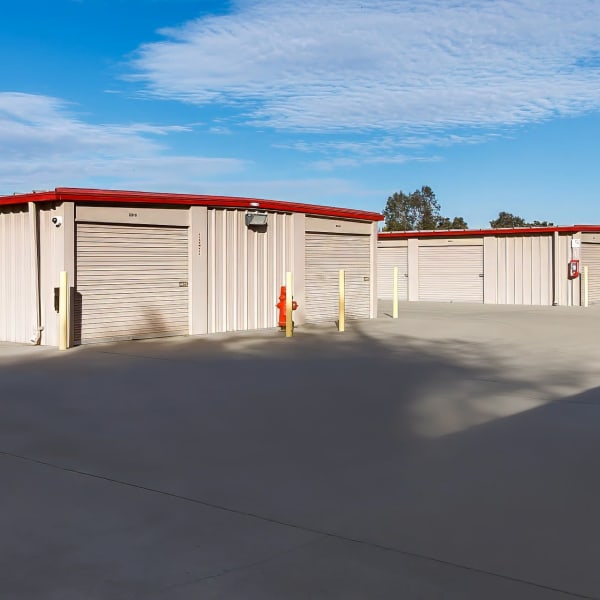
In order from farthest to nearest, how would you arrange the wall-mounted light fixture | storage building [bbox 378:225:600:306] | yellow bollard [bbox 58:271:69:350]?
storage building [bbox 378:225:600:306], the wall-mounted light fixture, yellow bollard [bbox 58:271:69:350]

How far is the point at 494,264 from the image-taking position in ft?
100

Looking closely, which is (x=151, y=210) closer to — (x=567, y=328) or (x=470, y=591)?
(x=567, y=328)

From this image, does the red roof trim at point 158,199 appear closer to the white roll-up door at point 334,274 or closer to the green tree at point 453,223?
the white roll-up door at point 334,274

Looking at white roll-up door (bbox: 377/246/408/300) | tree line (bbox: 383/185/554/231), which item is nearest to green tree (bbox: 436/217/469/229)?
tree line (bbox: 383/185/554/231)

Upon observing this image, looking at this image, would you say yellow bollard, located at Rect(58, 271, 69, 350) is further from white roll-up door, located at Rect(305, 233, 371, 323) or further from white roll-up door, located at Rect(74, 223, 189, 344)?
white roll-up door, located at Rect(305, 233, 371, 323)

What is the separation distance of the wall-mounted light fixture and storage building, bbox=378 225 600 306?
1372 cm

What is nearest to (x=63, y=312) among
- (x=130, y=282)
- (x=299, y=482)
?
(x=130, y=282)

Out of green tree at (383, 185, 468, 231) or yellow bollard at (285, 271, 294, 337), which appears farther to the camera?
green tree at (383, 185, 468, 231)

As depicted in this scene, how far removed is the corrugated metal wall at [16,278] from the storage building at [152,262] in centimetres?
2

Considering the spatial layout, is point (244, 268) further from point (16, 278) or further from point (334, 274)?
point (16, 278)

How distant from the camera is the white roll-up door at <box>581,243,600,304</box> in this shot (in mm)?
29078

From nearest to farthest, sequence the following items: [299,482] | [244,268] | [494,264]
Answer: [299,482] → [244,268] → [494,264]

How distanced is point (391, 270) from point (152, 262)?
61.0ft

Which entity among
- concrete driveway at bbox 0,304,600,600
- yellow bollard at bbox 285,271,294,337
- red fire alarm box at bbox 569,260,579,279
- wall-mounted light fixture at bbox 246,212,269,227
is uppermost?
wall-mounted light fixture at bbox 246,212,269,227
